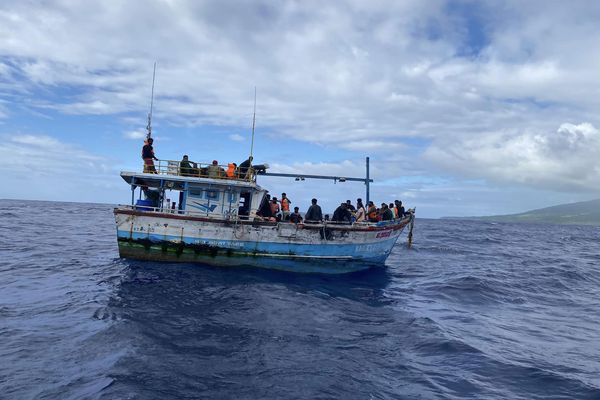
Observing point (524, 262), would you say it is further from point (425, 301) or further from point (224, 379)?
point (224, 379)

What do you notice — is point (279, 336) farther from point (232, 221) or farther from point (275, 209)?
point (275, 209)

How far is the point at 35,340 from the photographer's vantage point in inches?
385

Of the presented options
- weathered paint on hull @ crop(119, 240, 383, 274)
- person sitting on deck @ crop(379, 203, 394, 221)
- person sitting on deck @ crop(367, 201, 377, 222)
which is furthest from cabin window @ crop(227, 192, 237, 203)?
person sitting on deck @ crop(379, 203, 394, 221)

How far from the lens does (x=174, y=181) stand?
19.7 meters

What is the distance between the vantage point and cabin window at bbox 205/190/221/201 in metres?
20.2

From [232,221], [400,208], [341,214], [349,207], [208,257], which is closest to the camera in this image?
[232,221]

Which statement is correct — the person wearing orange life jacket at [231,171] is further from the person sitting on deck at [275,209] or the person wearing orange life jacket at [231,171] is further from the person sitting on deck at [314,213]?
the person sitting on deck at [314,213]

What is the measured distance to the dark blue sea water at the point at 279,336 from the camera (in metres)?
8.06

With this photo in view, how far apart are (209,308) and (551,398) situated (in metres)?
9.25

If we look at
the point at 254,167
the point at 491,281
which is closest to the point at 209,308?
the point at 254,167

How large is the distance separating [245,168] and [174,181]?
3.44 metres

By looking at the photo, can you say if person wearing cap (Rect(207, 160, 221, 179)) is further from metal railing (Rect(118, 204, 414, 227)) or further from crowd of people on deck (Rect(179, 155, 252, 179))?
metal railing (Rect(118, 204, 414, 227))

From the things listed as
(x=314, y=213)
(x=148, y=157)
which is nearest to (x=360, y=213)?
(x=314, y=213)

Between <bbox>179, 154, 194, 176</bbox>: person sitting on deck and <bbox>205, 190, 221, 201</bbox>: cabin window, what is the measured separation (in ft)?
4.01
